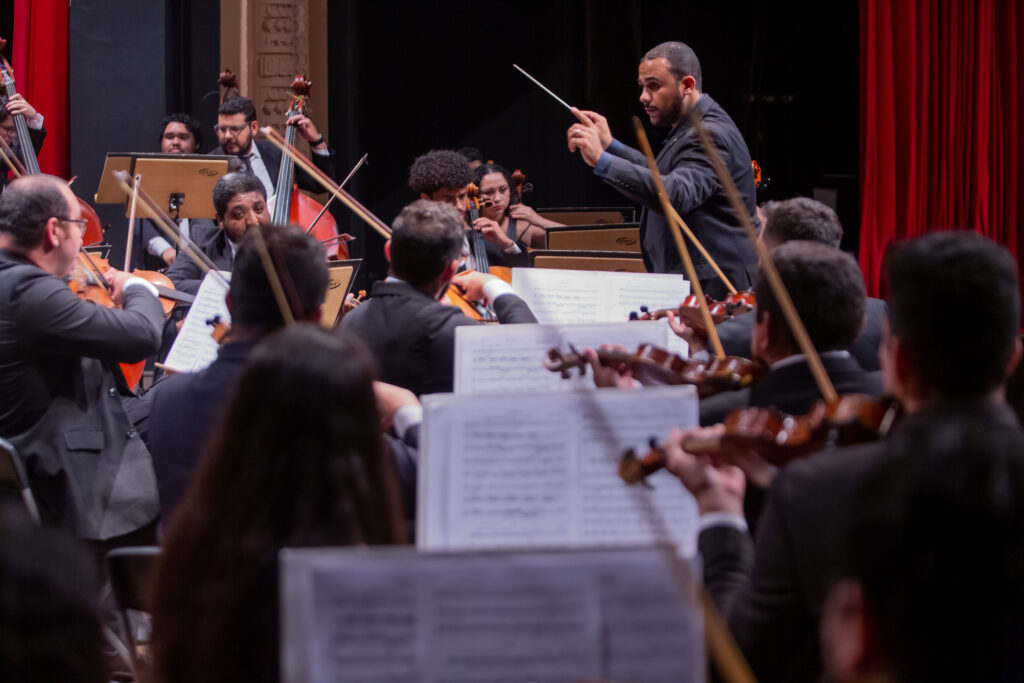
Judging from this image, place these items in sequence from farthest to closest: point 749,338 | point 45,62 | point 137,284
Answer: point 45,62, point 137,284, point 749,338

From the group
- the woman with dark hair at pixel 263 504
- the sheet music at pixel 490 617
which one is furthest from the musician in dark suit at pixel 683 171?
the sheet music at pixel 490 617

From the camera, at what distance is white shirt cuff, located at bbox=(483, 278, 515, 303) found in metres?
3.06

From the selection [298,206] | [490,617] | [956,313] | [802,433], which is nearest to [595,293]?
[802,433]

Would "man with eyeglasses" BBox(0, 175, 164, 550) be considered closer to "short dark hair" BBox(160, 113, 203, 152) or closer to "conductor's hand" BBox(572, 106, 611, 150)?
"conductor's hand" BBox(572, 106, 611, 150)

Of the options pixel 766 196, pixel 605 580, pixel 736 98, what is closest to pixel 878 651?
pixel 605 580

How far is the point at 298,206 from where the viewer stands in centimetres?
523

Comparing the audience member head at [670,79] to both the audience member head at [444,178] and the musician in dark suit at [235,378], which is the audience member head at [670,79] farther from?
the musician in dark suit at [235,378]

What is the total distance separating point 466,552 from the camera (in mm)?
910

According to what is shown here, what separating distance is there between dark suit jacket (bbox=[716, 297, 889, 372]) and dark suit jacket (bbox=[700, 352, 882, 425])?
629 mm

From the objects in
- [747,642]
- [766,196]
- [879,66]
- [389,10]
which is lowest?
[747,642]

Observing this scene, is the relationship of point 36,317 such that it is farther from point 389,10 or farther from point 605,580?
point 389,10

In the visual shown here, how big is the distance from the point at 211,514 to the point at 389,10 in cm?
643

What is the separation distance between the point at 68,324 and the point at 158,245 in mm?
2846

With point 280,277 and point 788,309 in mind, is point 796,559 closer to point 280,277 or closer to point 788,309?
point 788,309
